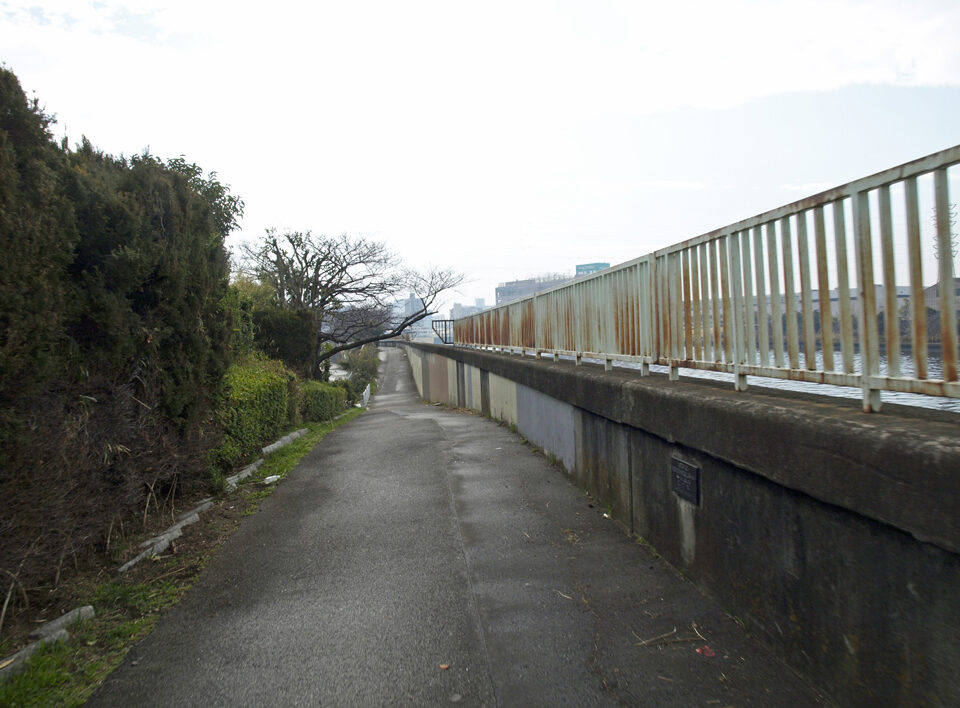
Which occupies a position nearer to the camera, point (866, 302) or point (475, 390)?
point (866, 302)

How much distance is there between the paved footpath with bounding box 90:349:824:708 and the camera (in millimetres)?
2668

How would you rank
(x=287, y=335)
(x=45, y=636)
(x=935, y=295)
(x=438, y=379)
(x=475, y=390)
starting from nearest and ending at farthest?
(x=935, y=295) → (x=45, y=636) → (x=475, y=390) → (x=287, y=335) → (x=438, y=379)

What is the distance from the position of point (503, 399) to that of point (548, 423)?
12.2 feet

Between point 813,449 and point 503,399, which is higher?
point 813,449

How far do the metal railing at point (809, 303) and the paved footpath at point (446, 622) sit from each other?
4.22ft

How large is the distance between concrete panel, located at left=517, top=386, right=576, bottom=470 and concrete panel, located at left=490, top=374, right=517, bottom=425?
50 cm

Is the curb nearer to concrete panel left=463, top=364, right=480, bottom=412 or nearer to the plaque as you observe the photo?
the plaque

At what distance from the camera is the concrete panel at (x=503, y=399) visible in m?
9.85

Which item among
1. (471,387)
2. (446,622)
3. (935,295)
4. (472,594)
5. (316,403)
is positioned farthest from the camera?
(316,403)

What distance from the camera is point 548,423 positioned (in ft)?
23.6

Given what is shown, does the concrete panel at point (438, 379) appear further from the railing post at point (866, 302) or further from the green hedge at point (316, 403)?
the railing post at point (866, 302)

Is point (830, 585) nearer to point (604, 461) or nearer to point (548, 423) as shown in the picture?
point (604, 461)

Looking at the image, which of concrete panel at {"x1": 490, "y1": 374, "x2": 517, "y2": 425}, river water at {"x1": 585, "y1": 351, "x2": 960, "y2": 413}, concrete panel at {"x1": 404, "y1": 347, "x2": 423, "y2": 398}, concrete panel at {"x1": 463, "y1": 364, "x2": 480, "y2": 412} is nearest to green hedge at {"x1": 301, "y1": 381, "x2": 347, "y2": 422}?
concrete panel at {"x1": 463, "y1": 364, "x2": 480, "y2": 412}

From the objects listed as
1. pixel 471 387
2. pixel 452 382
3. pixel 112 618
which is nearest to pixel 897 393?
pixel 112 618
